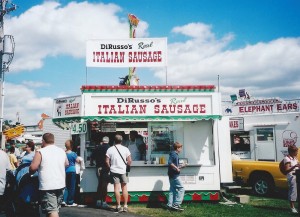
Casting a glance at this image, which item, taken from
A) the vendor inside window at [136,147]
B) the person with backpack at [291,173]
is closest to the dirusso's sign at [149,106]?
the vendor inside window at [136,147]

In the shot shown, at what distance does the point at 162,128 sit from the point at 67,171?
10.3 ft

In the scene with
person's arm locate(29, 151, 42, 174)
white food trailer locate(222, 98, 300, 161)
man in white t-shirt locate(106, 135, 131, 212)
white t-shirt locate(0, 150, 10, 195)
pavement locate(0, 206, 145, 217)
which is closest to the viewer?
person's arm locate(29, 151, 42, 174)

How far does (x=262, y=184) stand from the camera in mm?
10961

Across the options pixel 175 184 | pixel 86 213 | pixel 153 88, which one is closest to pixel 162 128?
pixel 153 88

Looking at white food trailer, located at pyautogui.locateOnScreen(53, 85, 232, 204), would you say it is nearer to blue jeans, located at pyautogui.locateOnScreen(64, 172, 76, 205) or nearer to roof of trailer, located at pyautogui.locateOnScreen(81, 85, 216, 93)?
roof of trailer, located at pyautogui.locateOnScreen(81, 85, 216, 93)

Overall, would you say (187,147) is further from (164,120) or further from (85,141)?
(85,141)

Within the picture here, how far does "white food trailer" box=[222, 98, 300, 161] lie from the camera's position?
45.1 feet

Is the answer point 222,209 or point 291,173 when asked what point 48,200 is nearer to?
point 222,209

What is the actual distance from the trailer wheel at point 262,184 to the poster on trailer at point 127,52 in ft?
16.6

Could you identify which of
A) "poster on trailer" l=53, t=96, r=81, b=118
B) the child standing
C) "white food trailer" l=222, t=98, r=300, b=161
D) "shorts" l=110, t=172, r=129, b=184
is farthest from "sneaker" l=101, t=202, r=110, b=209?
"white food trailer" l=222, t=98, r=300, b=161

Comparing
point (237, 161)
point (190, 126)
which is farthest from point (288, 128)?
point (190, 126)

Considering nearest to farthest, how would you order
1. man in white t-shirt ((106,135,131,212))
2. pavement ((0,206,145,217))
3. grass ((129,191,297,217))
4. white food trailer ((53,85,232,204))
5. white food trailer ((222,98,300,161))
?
pavement ((0,206,145,217))
grass ((129,191,297,217))
man in white t-shirt ((106,135,131,212))
white food trailer ((53,85,232,204))
white food trailer ((222,98,300,161))

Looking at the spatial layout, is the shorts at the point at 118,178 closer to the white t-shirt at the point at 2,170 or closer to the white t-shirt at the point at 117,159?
the white t-shirt at the point at 117,159

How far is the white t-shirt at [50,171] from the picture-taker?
4.99 metres
